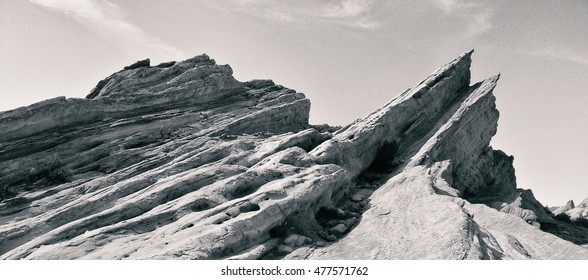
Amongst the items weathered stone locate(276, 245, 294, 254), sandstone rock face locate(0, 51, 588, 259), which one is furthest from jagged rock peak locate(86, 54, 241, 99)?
weathered stone locate(276, 245, 294, 254)

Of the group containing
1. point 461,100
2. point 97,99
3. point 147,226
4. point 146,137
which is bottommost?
point 147,226

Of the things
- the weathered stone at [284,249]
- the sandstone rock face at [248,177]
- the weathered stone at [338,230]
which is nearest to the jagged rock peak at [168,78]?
the sandstone rock face at [248,177]

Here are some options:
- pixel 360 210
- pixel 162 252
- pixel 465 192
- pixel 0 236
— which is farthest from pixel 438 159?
pixel 0 236

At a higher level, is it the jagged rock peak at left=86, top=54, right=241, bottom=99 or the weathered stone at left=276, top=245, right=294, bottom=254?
the jagged rock peak at left=86, top=54, right=241, bottom=99

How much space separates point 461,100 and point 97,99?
56134mm

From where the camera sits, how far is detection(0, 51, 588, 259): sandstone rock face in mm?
34938

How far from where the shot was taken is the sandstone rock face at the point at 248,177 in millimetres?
34938

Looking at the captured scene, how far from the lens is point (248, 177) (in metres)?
44.3

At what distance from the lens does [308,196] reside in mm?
42531

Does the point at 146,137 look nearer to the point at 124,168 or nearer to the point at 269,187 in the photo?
the point at 124,168

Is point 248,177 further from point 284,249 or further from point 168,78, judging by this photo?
point 168,78

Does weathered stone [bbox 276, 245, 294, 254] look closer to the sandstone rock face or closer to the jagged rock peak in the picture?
the sandstone rock face

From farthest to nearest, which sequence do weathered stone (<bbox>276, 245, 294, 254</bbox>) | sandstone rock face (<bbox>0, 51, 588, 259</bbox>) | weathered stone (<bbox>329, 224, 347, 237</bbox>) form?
weathered stone (<bbox>329, 224, 347, 237</bbox>)
weathered stone (<bbox>276, 245, 294, 254</bbox>)
sandstone rock face (<bbox>0, 51, 588, 259</bbox>)

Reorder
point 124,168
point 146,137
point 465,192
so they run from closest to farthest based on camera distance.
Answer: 1. point 124,168
2. point 146,137
3. point 465,192
